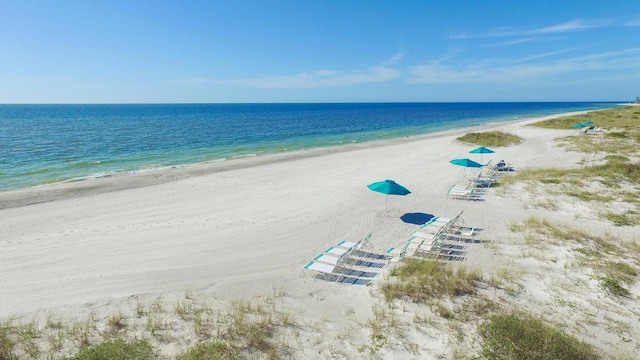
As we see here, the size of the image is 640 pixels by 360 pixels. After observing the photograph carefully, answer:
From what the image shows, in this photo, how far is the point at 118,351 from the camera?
542 centimetres

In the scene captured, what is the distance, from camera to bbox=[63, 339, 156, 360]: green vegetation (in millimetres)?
5301

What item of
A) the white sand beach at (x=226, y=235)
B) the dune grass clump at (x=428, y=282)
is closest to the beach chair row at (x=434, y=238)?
the white sand beach at (x=226, y=235)

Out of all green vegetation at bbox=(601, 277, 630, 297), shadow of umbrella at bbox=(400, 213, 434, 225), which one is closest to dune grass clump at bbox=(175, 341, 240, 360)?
green vegetation at bbox=(601, 277, 630, 297)

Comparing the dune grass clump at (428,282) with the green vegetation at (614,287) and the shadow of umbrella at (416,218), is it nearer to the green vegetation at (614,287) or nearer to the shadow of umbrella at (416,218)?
the green vegetation at (614,287)

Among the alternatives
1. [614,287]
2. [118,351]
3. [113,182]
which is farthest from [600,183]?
[113,182]

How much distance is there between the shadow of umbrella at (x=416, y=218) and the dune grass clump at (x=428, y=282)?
12.9 ft

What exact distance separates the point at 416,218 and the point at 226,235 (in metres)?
6.94

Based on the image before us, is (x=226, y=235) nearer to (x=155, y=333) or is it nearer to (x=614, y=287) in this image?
(x=155, y=333)

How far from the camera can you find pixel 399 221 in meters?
12.6

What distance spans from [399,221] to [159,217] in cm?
904

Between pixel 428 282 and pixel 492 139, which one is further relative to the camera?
pixel 492 139

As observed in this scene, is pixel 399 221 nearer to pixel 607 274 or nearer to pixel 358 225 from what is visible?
pixel 358 225

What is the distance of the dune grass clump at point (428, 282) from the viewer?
7.43m

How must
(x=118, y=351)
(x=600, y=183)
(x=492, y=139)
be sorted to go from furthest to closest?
(x=492, y=139) → (x=600, y=183) → (x=118, y=351)
